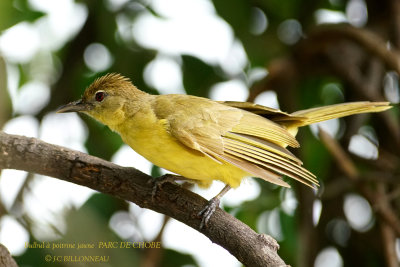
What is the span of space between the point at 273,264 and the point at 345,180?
6.74 feet

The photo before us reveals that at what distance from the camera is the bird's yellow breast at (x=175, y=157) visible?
300 centimetres

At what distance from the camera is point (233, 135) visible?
3254 millimetres

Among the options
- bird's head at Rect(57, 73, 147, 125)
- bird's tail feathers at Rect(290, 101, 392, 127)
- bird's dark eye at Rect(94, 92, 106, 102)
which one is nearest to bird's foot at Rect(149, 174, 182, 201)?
bird's head at Rect(57, 73, 147, 125)

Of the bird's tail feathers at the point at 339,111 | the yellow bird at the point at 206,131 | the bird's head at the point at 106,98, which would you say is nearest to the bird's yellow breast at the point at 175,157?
the yellow bird at the point at 206,131

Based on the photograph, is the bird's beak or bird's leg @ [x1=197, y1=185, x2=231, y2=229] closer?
bird's leg @ [x1=197, y1=185, x2=231, y2=229]

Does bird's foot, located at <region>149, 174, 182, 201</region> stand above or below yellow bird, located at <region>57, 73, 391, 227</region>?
below

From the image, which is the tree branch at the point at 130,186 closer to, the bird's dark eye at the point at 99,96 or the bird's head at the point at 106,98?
the bird's head at the point at 106,98

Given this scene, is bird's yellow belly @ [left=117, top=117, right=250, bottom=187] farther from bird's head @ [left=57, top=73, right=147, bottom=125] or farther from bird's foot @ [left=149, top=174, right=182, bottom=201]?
bird's head @ [left=57, top=73, right=147, bottom=125]

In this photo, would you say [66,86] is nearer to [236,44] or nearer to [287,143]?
[236,44]

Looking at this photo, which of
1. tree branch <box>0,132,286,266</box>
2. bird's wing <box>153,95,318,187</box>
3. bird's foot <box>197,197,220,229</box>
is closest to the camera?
tree branch <box>0,132,286,266</box>

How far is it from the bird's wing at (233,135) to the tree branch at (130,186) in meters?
0.28

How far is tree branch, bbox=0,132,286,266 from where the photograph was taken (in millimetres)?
2549

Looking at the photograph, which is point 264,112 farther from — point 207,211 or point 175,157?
point 207,211

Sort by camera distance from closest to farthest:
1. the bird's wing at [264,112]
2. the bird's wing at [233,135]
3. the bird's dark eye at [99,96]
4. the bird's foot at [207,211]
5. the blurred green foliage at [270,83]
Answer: the bird's foot at [207,211]
the bird's wing at [233,135]
the bird's wing at [264,112]
the bird's dark eye at [99,96]
the blurred green foliage at [270,83]
